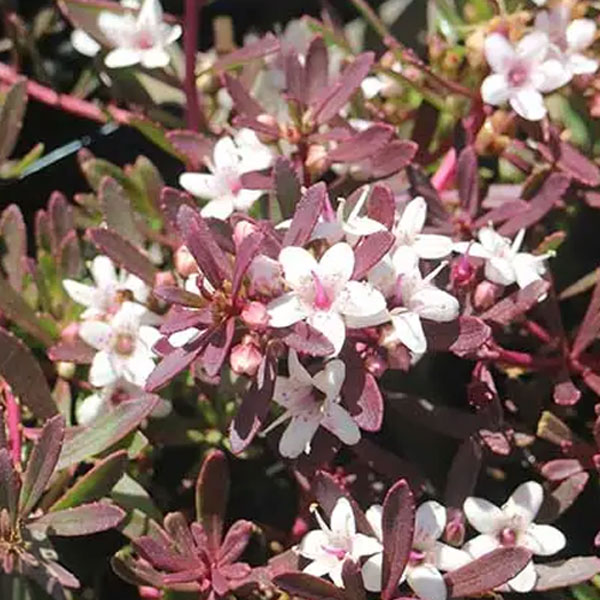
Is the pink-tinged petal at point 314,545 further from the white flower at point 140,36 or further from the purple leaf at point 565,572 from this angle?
the white flower at point 140,36

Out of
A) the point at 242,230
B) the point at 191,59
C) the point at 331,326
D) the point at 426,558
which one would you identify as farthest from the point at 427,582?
the point at 191,59

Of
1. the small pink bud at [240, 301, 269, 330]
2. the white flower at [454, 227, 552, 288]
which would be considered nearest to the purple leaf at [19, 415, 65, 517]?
the small pink bud at [240, 301, 269, 330]

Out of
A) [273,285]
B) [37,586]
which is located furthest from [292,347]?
[37,586]

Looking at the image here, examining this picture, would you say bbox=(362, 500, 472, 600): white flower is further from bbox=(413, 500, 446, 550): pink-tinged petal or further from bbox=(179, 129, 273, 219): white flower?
bbox=(179, 129, 273, 219): white flower

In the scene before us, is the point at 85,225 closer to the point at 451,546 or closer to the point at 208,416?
the point at 208,416

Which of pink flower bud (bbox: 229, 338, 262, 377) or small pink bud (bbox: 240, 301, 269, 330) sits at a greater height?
small pink bud (bbox: 240, 301, 269, 330)

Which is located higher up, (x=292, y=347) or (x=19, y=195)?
(x=292, y=347)
